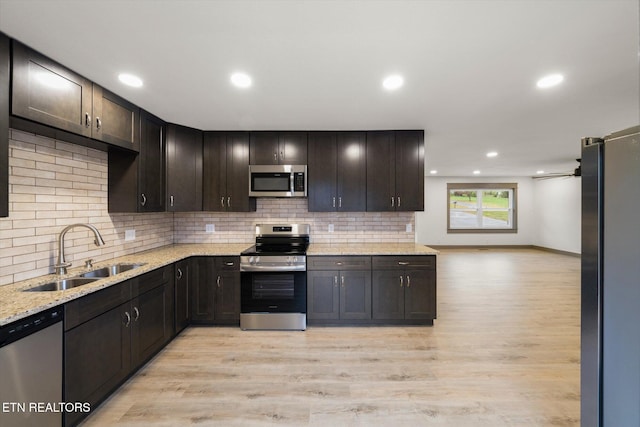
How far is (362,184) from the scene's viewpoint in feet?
11.5

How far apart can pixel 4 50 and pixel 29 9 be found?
1.33 ft

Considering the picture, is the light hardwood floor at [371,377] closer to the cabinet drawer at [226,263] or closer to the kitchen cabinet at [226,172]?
the cabinet drawer at [226,263]

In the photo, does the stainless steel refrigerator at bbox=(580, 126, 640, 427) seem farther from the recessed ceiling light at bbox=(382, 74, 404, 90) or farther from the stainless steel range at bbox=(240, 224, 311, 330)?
the stainless steel range at bbox=(240, 224, 311, 330)

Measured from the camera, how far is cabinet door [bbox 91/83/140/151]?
223 cm

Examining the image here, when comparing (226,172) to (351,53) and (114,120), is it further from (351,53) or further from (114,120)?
(351,53)

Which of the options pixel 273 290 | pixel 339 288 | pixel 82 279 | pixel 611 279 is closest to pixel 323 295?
pixel 339 288

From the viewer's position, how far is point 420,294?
322 centimetres

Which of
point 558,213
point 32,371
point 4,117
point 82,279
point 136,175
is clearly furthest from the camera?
point 558,213

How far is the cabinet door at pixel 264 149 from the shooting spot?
3531mm

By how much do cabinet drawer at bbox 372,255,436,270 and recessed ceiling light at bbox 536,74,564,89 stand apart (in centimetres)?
185

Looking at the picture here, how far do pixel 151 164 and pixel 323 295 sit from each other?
7.64 ft

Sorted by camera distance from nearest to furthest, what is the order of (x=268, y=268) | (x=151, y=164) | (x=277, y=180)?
(x=151, y=164) → (x=268, y=268) → (x=277, y=180)

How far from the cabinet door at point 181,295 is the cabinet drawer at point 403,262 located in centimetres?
208

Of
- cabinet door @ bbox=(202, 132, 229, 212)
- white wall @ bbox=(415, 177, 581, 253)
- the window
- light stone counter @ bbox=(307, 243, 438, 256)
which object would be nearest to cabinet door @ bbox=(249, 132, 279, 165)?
cabinet door @ bbox=(202, 132, 229, 212)
